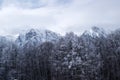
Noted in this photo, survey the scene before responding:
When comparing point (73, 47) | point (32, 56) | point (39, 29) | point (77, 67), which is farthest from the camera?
point (39, 29)

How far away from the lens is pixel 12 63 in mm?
72688

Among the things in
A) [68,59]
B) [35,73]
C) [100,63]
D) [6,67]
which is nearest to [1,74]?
[6,67]

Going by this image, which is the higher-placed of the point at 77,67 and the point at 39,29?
the point at 39,29

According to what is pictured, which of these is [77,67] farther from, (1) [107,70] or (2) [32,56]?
(2) [32,56]

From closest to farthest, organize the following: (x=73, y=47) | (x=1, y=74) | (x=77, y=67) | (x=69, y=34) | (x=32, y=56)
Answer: (x=77, y=67) < (x=73, y=47) < (x=1, y=74) < (x=69, y=34) < (x=32, y=56)

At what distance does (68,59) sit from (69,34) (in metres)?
12.8

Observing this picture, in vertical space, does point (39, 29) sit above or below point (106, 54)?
above

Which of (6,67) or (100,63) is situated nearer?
(100,63)

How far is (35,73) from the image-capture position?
69125 millimetres

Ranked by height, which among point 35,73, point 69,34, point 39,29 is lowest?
point 35,73

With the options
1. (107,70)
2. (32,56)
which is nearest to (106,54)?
(107,70)

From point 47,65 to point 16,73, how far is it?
26.5 feet

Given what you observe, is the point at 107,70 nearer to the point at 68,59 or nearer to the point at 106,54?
the point at 106,54

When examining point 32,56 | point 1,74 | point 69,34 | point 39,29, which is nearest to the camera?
point 1,74
